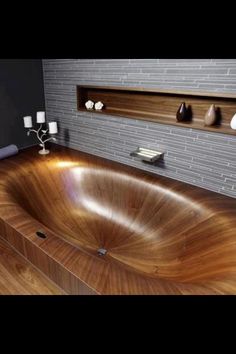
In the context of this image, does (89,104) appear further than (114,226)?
Yes

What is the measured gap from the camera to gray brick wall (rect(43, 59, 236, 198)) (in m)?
1.72

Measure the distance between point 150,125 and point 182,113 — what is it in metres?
0.28

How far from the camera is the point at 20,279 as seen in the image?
4.25 feet

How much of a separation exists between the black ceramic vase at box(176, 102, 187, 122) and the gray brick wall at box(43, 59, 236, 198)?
0.25 ft

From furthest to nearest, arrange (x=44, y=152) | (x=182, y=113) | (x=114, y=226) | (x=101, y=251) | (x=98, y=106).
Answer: (x=44, y=152)
(x=98, y=106)
(x=114, y=226)
(x=101, y=251)
(x=182, y=113)

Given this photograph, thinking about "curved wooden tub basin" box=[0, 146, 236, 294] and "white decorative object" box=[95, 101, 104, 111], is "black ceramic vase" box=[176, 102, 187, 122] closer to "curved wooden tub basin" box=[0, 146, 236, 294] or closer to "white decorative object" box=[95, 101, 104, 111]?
"curved wooden tub basin" box=[0, 146, 236, 294]

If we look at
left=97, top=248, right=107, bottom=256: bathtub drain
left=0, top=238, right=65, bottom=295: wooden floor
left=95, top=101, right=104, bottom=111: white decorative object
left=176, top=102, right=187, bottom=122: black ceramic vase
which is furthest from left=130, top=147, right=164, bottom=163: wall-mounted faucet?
left=0, top=238, right=65, bottom=295: wooden floor

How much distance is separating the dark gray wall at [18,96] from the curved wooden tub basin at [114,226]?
0.22 metres

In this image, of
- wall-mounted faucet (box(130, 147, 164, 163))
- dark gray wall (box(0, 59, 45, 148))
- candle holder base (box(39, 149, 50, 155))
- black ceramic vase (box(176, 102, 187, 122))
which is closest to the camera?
black ceramic vase (box(176, 102, 187, 122))

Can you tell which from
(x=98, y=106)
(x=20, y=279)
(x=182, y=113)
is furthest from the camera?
(x=98, y=106)

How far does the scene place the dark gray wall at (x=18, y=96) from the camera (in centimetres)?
242

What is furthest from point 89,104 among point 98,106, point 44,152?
point 44,152

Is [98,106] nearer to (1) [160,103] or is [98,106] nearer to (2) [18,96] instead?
(1) [160,103]
